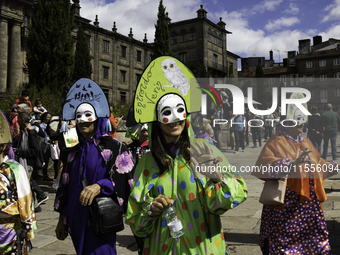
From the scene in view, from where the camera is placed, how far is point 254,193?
749 cm

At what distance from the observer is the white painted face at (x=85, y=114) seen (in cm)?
298

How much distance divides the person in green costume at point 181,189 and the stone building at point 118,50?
15689mm

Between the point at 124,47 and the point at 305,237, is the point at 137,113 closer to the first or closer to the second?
the point at 305,237

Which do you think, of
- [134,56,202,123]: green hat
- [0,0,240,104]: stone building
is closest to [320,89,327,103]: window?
[134,56,202,123]: green hat

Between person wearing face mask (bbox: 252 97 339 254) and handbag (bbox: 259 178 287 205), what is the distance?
0.06m

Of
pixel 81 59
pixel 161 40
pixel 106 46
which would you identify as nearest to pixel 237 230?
pixel 161 40

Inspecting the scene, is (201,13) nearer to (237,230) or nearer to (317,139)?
(237,230)

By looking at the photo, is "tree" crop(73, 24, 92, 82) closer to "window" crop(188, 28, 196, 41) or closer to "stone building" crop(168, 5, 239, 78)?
"stone building" crop(168, 5, 239, 78)

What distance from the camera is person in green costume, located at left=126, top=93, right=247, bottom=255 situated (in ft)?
6.61

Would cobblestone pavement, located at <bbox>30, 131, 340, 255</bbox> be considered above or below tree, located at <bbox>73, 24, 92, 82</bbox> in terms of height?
below

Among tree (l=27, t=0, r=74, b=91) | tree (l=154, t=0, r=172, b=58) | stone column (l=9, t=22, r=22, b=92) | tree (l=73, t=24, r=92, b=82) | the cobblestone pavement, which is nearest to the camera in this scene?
the cobblestone pavement

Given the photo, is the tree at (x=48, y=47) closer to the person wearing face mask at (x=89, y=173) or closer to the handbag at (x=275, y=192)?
the person wearing face mask at (x=89, y=173)

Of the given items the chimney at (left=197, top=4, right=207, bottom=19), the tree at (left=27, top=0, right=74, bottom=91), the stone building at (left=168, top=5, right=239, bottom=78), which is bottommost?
the tree at (left=27, top=0, right=74, bottom=91)

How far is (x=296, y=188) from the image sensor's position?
9.32ft
